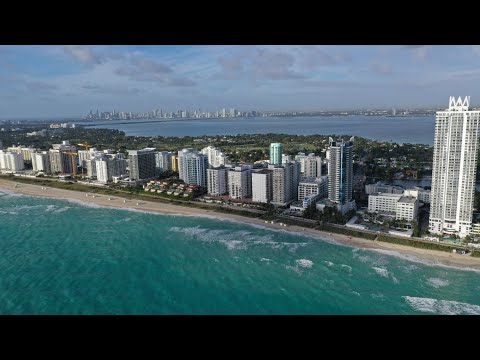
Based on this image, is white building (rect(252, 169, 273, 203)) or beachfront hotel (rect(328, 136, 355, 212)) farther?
white building (rect(252, 169, 273, 203))

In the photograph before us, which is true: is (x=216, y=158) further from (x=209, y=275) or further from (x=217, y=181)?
(x=209, y=275)

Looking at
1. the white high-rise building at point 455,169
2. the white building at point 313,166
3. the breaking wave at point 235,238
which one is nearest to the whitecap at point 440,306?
the breaking wave at point 235,238

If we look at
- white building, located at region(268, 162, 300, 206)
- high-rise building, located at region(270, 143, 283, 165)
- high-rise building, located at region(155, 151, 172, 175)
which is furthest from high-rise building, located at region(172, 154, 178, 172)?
white building, located at region(268, 162, 300, 206)

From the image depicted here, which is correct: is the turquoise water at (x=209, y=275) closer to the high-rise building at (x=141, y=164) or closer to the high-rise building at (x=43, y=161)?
the high-rise building at (x=141, y=164)

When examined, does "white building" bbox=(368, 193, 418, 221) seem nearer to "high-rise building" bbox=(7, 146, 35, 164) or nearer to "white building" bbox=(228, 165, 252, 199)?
"white building" bbox=(228, 165, 252, 199)

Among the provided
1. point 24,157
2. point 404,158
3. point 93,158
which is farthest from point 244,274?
point 24,157

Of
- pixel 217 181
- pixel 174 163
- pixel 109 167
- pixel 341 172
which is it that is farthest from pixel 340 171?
pixel 109 167
